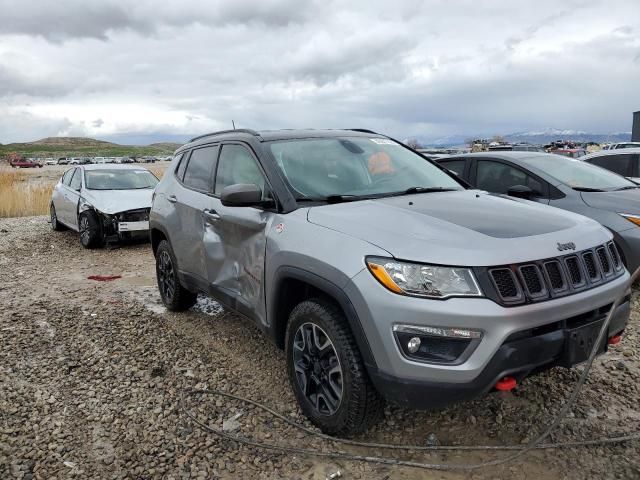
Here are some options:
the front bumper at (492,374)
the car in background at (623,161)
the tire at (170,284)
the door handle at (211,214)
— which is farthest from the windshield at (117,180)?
the front bumper at (492,374)

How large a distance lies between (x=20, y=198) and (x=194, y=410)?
1416cm

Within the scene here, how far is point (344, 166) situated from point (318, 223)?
0.86m

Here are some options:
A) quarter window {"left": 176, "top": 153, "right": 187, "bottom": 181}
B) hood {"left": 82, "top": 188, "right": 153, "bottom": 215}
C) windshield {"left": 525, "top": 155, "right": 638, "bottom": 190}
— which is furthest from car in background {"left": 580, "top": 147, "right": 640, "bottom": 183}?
hood {"left": 82, "top": 188, "right": 153, "bottom": 215}

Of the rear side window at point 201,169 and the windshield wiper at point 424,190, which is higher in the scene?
the rear side window at point 201,169

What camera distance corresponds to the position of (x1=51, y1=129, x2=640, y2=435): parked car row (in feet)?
7.89

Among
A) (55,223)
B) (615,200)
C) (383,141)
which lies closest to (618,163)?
(615,200)

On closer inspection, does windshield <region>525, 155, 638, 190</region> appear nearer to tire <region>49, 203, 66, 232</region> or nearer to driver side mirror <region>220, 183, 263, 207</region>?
driver side mirror <region>220, 183, 263, 207</region>

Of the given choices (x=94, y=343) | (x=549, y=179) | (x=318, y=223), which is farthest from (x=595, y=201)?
(x=94, y=343)

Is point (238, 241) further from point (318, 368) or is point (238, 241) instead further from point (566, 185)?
point (566, 185)

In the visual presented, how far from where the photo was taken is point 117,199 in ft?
30.8

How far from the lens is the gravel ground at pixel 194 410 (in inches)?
110

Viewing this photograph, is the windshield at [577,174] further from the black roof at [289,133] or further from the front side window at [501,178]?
the black roof at [289,133]

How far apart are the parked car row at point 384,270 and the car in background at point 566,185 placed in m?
1.91

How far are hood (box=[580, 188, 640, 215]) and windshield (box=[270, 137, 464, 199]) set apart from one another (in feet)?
7.28
